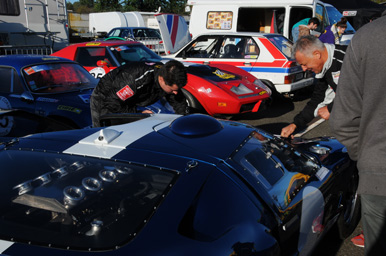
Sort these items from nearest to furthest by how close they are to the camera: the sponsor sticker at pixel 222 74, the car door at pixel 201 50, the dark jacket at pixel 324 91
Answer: the dark jacket at pixel 324 91, the sponsor sticker at pixel 222 74, the car door at pixel 201 50

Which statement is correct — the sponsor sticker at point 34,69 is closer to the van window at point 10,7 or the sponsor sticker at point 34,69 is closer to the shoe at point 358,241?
the shoe at point 358,241

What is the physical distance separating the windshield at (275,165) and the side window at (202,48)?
19.2 ft

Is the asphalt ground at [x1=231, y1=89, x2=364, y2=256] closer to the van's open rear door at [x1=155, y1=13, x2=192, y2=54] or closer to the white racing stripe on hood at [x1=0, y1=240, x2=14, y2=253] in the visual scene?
the white racing stripe on hood at [x1=0, y1=240, x2=14, y2=253]

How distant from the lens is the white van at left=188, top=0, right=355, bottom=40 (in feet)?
33.3

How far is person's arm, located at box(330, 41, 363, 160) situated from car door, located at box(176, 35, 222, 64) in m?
6.47

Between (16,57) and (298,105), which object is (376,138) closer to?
(16,57)

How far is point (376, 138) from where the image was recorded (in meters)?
1.45

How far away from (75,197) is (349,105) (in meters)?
1.29

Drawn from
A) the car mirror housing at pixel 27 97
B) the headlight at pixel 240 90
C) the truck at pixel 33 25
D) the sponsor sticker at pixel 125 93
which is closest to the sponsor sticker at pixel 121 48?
the headlight at pixel 240 90

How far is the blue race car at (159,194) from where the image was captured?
4.70ft

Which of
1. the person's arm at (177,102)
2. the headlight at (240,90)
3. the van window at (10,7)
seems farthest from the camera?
the van window at (10,7)

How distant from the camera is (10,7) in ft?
35.6

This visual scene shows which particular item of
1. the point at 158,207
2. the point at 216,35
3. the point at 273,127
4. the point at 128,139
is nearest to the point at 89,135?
the point at 128,139

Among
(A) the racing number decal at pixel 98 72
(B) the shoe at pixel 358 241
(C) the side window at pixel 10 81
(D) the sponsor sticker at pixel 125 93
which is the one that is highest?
(D) the sponsor sticker at pixel 125 93
